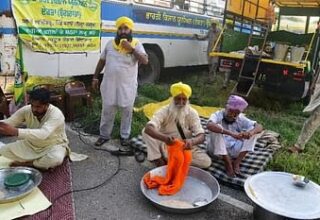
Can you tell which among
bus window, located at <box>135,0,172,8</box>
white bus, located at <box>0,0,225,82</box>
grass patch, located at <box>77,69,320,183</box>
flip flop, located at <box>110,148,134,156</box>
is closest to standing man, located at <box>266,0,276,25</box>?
white bus, located at <box>0,0,225,82</box>

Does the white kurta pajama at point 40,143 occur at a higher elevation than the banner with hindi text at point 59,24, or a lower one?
lower

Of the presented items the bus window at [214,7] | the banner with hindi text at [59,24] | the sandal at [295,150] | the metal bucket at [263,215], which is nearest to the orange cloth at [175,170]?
the metal bucket at [263,215]

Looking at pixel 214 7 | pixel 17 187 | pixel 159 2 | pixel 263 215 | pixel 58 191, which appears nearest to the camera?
pixel 263 215

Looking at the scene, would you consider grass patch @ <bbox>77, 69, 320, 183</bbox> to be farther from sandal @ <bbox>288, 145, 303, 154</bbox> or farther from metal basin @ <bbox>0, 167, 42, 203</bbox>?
metal basin @ <bbox>0, 167, 42, 203</bbox>

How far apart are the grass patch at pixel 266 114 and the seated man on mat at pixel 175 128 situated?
3.05ft

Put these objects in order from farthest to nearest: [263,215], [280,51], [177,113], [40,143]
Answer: [280,51]
[177,113]
[40,143]
[263,215]

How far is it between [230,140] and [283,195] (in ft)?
3.40

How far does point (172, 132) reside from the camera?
3.73m

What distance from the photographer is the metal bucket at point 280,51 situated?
650cm

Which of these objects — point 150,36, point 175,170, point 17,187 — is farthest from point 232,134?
point 150,36

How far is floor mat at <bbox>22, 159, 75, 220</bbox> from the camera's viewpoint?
2887mm

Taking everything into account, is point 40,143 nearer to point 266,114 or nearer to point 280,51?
point 266,114

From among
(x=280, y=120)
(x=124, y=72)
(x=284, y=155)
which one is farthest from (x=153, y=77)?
(x=284, y=155)

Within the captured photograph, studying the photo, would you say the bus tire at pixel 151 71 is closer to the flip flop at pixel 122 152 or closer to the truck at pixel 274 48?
the truck at pixel 274 48
